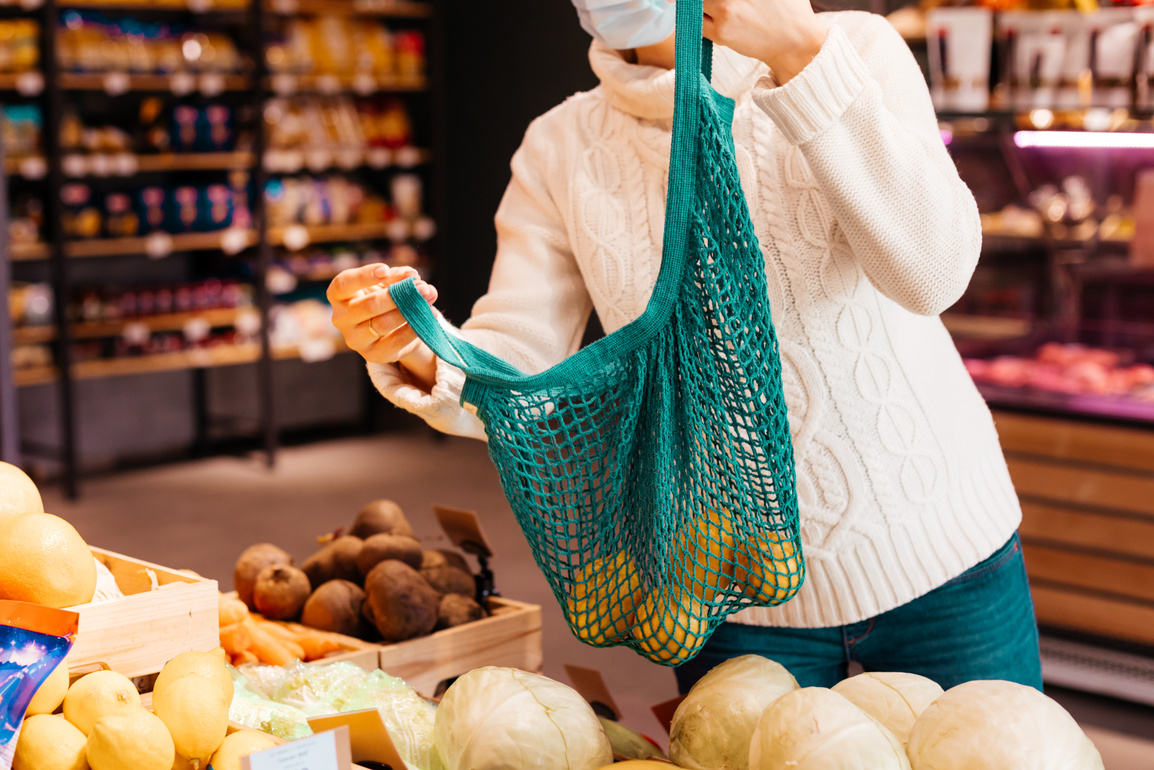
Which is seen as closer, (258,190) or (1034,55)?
(1034,55)

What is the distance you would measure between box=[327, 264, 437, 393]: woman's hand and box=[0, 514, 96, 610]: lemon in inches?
13.1

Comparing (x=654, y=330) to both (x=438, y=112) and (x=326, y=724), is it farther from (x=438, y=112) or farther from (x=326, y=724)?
(x=438, y=112)

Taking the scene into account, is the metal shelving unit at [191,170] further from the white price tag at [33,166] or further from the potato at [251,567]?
the potato at [251,567]

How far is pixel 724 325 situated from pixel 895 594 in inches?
16.7

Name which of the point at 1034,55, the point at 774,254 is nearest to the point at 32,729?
the point at 774,254

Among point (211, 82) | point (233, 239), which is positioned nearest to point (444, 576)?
point (233, 239)

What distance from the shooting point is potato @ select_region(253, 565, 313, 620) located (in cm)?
173

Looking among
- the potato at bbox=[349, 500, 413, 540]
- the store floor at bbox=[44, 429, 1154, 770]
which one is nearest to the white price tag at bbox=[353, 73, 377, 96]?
the store floor at bbox=[44, 429, 1154, 770]

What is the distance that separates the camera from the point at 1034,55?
3.41 m

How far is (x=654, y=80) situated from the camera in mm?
1261

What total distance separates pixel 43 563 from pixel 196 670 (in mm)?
178

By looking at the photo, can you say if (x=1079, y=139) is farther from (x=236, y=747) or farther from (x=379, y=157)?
(x=379, y=157)

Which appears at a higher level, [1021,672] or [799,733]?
[799,733]

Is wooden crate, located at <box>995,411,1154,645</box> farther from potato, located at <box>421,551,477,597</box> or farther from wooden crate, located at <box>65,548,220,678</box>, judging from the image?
wooden crate, located at <box>65,548,220,678</box>
